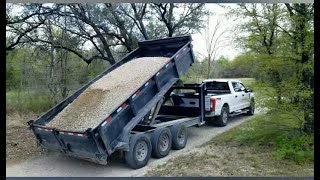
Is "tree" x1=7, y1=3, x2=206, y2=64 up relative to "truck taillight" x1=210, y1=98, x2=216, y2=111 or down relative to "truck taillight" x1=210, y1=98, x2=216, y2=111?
up

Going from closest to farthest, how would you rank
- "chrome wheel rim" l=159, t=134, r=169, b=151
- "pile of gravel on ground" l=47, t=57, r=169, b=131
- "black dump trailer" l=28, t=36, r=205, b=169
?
"black dump trailer" l=28, t=36, r=205, b=169
"pile of gravel on ground" l=47, t=57, r=169, b=131
"chrome wheel rim" l=159, t=134, r=169, b=151

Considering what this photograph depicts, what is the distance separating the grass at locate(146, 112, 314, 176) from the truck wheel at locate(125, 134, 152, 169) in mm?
190

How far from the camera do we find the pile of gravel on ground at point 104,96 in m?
3.79

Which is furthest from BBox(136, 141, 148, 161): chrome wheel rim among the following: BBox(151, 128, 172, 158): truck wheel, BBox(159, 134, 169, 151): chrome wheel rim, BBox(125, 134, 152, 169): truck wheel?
BBox(159, 134, 169, 151): chrome wheel rim

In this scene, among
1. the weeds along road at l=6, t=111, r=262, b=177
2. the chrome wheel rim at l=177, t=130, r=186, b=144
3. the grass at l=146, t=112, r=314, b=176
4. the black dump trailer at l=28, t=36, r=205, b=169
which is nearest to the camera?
the black dump trailer at l=28, t=36, r=205, b=169

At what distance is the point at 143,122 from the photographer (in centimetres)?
444

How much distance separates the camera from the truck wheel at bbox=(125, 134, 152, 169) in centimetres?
385

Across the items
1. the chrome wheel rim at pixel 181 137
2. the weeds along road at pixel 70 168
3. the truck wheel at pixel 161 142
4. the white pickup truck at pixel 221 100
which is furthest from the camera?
the white pickup truck at pixel 221 100

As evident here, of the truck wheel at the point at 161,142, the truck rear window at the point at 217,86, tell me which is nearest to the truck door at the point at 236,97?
the truck rear window at the point at 217,86

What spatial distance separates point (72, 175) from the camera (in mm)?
4012

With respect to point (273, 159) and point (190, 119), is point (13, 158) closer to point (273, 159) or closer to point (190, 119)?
point (190, 119)

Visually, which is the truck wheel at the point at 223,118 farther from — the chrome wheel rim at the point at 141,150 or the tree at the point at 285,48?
the chrome wheel rim at the point at 141,150

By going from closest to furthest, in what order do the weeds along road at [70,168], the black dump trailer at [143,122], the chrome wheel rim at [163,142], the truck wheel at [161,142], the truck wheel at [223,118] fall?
the black dump trailer at [143,122] → the weeds along road at [70,168] → the truck wheel at [161,142] → the chrome wheel rim at [163,142] → the truck wheel at [223,118]

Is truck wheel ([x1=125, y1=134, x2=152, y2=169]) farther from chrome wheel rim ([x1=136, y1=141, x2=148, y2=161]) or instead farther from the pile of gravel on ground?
the pile of gravel on ground
